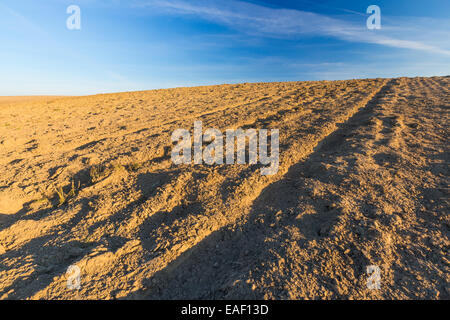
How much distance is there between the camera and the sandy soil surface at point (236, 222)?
2.04 m

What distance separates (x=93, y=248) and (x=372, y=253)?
2980mm

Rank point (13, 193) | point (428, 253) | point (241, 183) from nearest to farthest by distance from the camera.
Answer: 1. point (428, 253)
2. point (241, 183)
3. point (13, 193)

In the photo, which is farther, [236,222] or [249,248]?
[236,222]

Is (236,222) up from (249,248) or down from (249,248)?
up

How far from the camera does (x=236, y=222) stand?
2.82 m

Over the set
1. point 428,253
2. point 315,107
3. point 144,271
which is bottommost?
point 144,271

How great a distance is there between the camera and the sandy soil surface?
2043 millimetres

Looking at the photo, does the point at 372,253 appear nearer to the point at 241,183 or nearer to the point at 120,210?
the point at 241,183

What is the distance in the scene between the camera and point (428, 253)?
7.18ft
